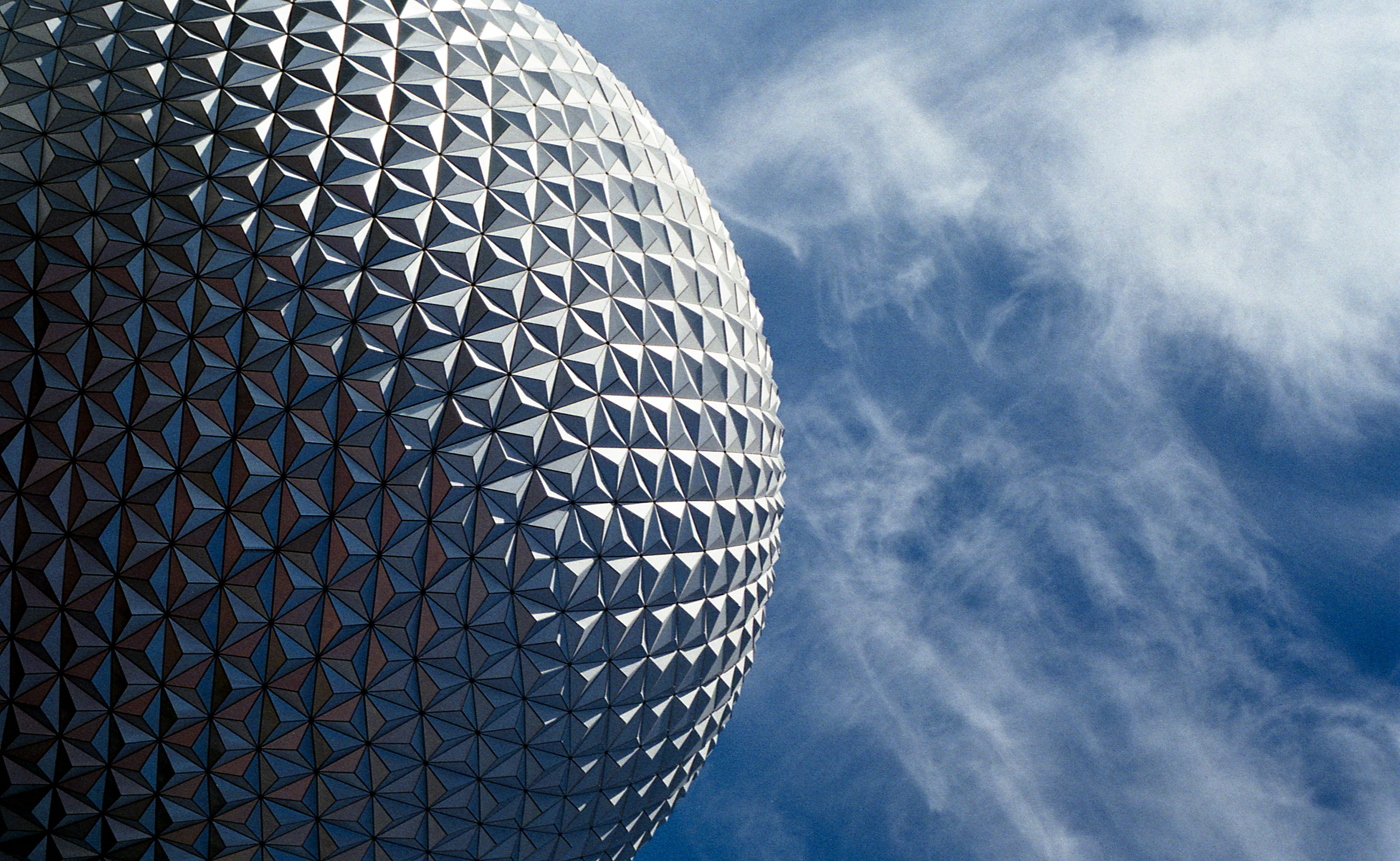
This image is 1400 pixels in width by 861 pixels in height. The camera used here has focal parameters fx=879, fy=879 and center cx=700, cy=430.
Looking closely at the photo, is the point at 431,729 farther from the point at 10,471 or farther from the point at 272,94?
the point at 272,94

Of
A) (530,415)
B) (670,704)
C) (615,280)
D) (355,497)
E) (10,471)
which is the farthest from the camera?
(670,704)

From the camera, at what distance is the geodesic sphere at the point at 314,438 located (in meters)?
10.9

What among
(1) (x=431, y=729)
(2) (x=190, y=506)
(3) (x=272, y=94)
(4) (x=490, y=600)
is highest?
(3) (x=272, y=94)

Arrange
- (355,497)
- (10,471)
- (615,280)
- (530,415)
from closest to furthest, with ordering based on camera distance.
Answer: (10,471)
(355,497)
(530,415)
(615,280)

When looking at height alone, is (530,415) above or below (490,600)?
above

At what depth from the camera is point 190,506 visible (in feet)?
35.8

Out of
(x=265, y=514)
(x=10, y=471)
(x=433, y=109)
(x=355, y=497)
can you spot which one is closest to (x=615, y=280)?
(x=433, y=109)

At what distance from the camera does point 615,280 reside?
13.2m

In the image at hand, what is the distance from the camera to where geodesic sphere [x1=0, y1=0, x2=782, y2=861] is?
10.9 meters

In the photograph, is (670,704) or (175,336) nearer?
(175,336)

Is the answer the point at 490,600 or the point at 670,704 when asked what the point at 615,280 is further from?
the point at 670,704

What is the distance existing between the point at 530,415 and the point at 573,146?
4.54m

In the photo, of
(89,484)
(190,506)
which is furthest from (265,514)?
(89,484)

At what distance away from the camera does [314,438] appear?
1114 centimetres
